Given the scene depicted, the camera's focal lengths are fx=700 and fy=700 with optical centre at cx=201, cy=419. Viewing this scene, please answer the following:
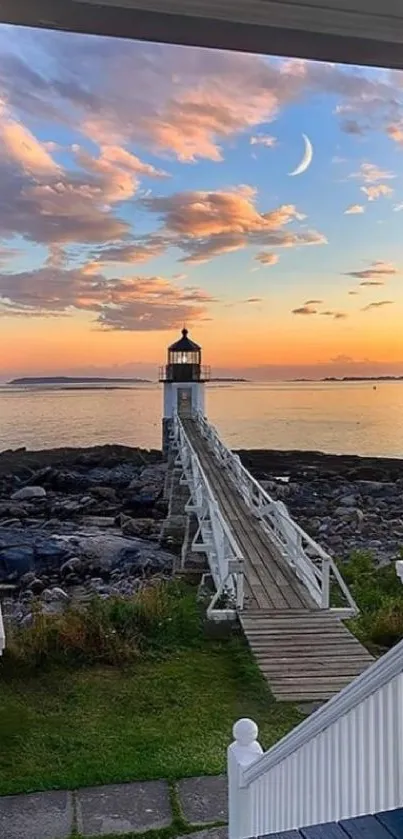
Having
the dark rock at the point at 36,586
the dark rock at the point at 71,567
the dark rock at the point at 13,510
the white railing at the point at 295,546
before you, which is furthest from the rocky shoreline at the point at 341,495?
the dark rock at the point at 13,510

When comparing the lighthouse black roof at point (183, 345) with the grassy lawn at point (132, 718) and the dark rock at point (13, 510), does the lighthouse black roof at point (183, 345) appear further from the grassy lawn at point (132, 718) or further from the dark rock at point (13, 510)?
the grassy lawn at point (132, 718)

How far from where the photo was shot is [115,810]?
220 cm

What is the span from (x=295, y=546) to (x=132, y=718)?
2.22 metres

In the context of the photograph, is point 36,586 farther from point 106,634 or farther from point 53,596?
point 106,634

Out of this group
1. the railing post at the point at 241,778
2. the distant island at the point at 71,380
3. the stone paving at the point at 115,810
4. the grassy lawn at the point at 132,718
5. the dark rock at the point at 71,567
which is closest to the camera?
the railing post at the point at 241,778

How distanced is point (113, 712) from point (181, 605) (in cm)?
149

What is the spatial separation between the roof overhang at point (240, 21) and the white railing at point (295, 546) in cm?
355

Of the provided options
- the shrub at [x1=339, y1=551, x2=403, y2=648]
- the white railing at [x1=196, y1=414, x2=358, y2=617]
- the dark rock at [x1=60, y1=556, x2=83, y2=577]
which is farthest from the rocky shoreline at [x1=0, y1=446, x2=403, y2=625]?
the shrub at [x1=339, y1=551, x2=403, y2=648]

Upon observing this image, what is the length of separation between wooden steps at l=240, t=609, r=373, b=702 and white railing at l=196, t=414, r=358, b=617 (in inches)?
8.3

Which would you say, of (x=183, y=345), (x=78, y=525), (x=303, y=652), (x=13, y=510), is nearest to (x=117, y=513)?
(x=78, y=525)

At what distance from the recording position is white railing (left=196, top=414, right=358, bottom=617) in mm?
4137

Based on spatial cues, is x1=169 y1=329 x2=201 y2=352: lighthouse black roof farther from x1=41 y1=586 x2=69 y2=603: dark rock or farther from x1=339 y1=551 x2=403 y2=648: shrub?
x1=339 y1=551 x2=403 y2=648: shrub

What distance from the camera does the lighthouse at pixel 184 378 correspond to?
677 inches

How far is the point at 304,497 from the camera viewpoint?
14.2 m
